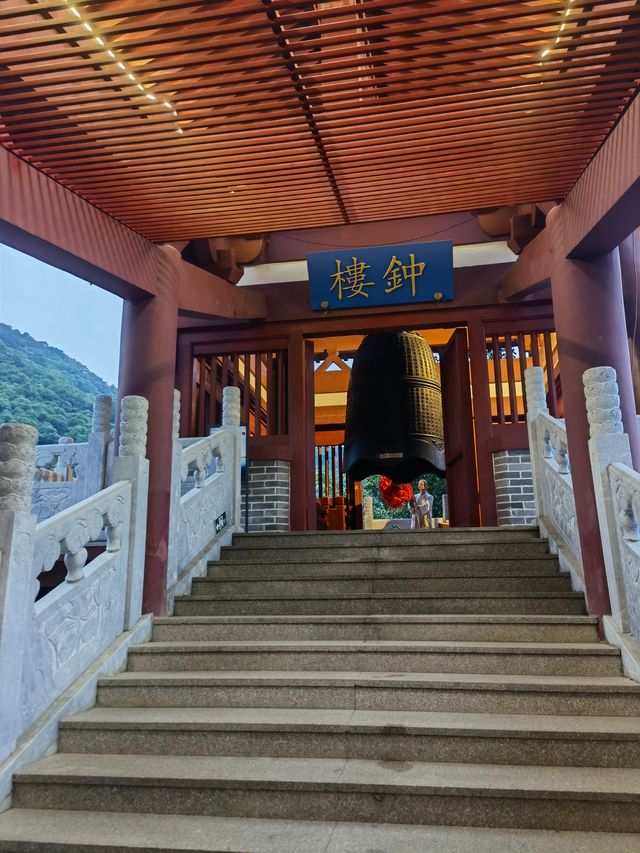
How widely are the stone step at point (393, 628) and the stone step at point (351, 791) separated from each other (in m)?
0.94

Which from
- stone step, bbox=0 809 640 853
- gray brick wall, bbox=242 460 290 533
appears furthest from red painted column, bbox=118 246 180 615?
gray brick wall, bbox=242 460 290 533

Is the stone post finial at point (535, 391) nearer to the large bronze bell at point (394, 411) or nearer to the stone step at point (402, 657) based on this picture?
the large bronze bell at point (394, 411)

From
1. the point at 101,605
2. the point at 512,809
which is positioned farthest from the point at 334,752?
the point at 101,605

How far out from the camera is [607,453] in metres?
3.21

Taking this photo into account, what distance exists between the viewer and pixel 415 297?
19.3 feet

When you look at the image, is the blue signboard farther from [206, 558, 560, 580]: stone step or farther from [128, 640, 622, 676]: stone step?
[128, 640, 622, 676]: stone step

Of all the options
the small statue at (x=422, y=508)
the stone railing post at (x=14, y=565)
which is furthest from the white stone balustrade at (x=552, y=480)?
the small statue at (x=422, y=508)

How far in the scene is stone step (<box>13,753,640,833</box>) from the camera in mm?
1995

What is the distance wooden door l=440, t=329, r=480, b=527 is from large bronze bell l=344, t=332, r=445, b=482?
555 millimetres

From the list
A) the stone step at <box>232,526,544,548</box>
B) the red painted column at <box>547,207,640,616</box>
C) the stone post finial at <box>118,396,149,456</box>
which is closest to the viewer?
the red painted column at <box>547,207,640,616</box>

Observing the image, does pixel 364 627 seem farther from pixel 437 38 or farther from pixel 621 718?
pixel 437 38

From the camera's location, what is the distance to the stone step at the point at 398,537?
4.35 metres

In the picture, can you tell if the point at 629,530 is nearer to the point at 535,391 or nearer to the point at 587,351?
the point at 587,351

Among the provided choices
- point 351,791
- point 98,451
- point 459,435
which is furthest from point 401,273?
point 351,791
